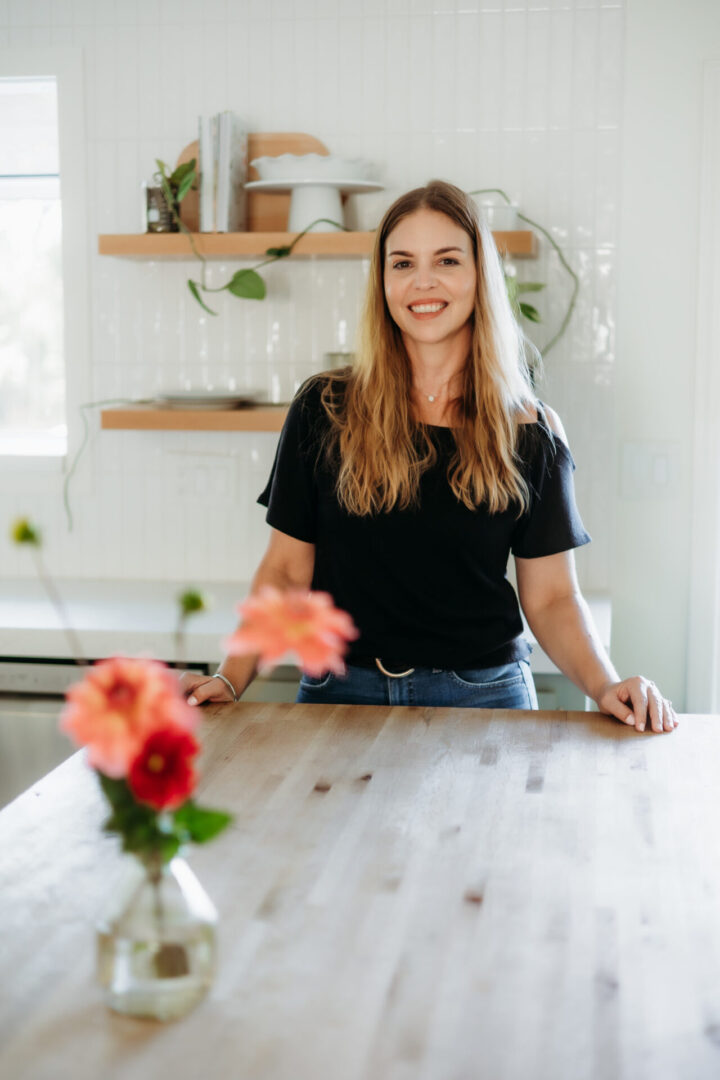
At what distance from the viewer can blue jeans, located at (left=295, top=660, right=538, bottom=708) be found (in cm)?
182

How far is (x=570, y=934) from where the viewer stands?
99cm

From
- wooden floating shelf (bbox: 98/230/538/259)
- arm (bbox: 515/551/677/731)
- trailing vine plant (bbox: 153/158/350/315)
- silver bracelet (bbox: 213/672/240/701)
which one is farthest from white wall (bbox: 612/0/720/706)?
silver bracelet (bbox: 213/672/240/701)

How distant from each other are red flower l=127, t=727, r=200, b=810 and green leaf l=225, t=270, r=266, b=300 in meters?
2.24

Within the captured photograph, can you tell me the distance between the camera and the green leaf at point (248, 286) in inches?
113

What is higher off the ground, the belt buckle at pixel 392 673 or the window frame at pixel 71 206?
the window frame at pixel 71 206

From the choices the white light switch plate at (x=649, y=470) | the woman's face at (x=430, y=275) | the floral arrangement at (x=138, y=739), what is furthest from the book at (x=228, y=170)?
the floral arrangement at (x=138, y=739)

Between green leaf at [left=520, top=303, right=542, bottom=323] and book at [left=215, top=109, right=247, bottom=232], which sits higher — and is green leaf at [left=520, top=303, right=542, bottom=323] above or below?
below

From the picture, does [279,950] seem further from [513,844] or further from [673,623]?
[673,623]

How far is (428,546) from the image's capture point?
1.84 metres

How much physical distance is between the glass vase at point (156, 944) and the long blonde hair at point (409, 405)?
1044 millimetres

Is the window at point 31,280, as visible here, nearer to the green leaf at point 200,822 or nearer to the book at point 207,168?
the book at point 207,168

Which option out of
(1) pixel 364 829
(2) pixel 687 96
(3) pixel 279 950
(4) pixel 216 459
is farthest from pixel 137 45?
(3) pixel 279 950

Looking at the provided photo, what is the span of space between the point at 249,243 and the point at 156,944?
86.6 inches

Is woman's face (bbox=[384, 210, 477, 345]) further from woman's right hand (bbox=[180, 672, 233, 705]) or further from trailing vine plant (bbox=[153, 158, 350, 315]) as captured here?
trailing vine plant (bbox=[153, 158, 350, 315])
